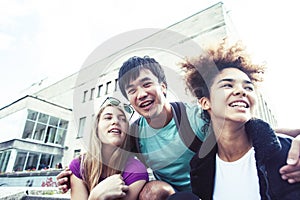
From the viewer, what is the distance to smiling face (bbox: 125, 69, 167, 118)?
124cm

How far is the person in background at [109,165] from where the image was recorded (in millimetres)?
1002

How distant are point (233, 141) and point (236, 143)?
2 centimetres

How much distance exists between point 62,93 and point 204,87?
1281 centimetres

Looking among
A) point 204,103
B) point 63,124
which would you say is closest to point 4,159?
point 63,124

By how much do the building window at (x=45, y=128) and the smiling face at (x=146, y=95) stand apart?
31.9 feet

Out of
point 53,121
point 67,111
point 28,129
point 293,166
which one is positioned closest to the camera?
point 293,166

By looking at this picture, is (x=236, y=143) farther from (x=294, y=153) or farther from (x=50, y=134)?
(x=50, y=134)

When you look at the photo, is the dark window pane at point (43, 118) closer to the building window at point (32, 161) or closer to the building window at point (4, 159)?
the building window at point (32, 161)

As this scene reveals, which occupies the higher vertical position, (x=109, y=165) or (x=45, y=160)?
(x=45, y=160)

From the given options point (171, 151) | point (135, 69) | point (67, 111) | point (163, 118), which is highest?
point (67, 111)

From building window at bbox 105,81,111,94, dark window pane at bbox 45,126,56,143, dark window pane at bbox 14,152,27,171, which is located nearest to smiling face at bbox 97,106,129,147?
building window at bbox 105,81,111,94

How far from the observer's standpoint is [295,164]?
80 cm

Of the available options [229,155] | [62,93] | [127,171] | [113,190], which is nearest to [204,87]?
[229,155]

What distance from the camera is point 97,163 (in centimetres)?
122
